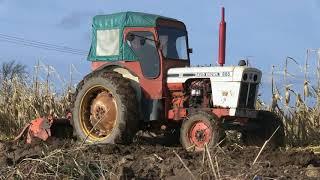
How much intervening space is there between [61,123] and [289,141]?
13.9 ft

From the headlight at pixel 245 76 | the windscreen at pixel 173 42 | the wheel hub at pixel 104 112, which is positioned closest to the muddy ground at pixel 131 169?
the headlight at pixel 245 76

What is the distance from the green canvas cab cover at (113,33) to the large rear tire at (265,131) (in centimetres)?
235

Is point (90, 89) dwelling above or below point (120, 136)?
above

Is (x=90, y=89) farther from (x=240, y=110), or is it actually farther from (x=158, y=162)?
(x=158, y=162)

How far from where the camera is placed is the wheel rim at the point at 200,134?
948 cm

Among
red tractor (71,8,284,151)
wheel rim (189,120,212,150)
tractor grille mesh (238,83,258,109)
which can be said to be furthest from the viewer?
tractor grille mesh (238,83,258,109)

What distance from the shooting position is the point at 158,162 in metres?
7.09

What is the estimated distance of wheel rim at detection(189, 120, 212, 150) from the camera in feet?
31.1

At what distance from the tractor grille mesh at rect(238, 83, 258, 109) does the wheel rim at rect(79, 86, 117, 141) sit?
2.12 meters

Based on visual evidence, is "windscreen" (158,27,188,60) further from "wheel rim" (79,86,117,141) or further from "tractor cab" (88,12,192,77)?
"wheel rim" (79,86,117,141)

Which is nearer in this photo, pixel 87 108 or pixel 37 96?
pixel 87 108

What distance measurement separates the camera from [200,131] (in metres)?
9.61

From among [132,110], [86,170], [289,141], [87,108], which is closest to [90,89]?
[87,108]

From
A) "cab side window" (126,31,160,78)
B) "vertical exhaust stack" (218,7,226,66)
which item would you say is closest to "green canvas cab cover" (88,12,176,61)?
"cab side window" (126,31,160,78)
